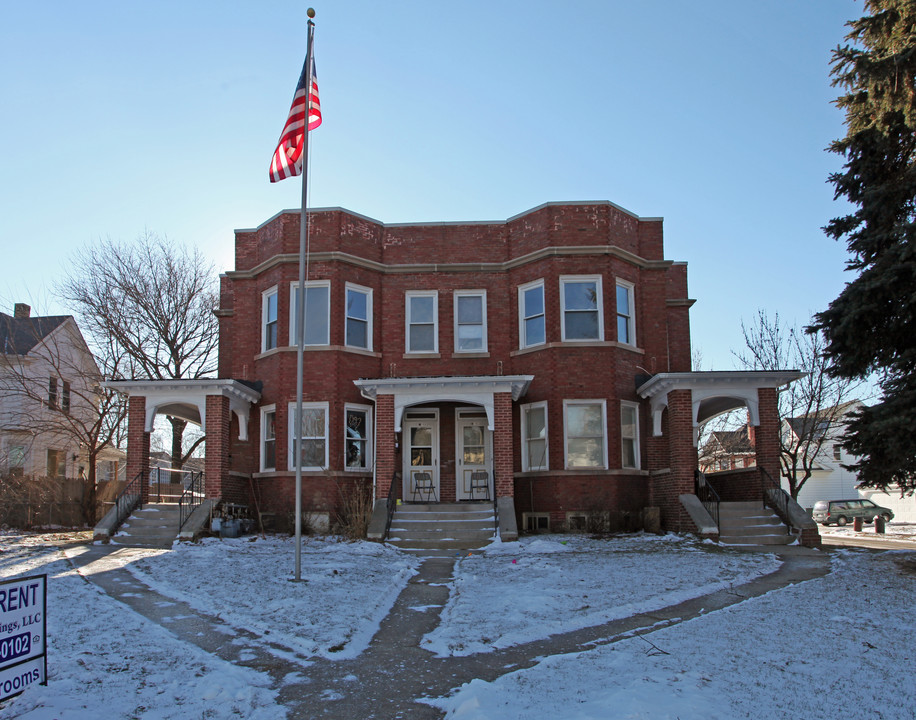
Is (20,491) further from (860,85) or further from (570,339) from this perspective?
(860,85)

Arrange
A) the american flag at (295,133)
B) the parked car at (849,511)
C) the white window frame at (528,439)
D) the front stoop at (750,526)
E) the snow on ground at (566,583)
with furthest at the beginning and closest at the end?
the parked car at (849,511)
the white window frame at (528,439)
the front stoop at (750,526)
the american flag at (295,133)
the snow on ground at (566,583)

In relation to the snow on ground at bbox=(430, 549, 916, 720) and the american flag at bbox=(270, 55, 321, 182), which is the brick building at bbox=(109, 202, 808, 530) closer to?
the american flag at bbox=(270, 55, 321, 182)

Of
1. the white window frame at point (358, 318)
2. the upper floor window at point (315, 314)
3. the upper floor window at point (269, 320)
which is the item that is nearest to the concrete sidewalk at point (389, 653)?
the upper floor window at point (315, 314)

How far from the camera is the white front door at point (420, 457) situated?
1948cm

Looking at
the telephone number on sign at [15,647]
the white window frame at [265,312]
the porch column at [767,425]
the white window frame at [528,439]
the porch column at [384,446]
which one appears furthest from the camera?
the white window frame at [265,312]

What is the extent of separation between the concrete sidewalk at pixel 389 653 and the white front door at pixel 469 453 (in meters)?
8.57

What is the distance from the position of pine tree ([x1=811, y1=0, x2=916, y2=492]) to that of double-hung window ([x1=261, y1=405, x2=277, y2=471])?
13.2 meters

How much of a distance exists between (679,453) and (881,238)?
7053 mm

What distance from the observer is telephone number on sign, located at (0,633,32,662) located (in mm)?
4840

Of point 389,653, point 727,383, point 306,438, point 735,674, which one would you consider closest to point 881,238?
point 727,383

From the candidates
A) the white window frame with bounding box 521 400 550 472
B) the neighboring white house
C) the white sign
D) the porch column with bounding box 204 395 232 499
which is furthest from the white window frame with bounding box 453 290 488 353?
the neighboring white house

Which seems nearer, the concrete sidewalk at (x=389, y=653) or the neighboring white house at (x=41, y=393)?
the concrete sidewalk at (x=389, y=653)

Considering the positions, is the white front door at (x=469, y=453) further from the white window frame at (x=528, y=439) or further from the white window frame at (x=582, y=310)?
the white window frame at (x=582, y=310)

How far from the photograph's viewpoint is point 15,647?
16.2 ft
